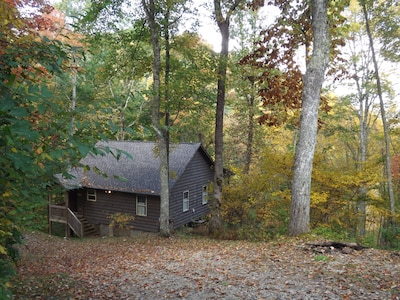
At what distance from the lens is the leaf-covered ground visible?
5.27 meters

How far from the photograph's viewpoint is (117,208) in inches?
736

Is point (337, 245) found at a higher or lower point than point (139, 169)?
lower

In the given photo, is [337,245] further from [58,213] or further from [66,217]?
[58,213]

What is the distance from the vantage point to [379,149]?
84.7 feet

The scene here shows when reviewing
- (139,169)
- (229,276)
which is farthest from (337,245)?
(139,169)

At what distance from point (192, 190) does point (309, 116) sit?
40.4 feet

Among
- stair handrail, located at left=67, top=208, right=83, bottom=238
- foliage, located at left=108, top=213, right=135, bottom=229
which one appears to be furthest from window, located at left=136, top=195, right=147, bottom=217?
stair handrail, located at left=67, top=208, right=83, bottom=238

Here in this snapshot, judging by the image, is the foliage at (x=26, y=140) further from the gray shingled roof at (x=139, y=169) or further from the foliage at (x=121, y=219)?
the foliage at (x=121, y=219)

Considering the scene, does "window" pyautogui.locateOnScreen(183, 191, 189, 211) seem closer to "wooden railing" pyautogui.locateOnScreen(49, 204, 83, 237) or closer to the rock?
"wooden railing" pyautogui.locateOnScreen(49, 204, 83, 237)

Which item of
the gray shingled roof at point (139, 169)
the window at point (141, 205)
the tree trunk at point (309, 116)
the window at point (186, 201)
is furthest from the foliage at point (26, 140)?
the window at point (186, 201)

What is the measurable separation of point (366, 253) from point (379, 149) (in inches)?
870

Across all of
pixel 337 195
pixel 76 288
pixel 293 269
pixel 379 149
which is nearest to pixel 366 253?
pixel 293 269

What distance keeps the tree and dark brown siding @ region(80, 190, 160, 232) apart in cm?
490

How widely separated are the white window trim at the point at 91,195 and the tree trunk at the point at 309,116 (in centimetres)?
1431
